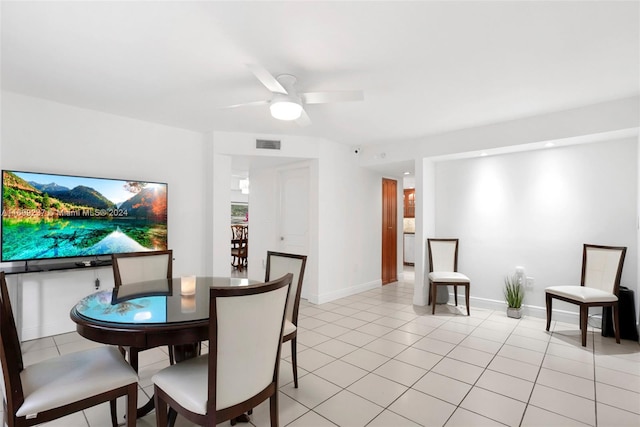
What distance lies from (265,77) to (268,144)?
2338mm

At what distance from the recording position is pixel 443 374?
2.55m

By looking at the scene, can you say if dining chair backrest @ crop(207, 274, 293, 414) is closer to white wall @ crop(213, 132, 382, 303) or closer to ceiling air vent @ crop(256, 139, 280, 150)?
white wall @ crop(213, 132, 382, 303)

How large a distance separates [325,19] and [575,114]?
10.4 ft

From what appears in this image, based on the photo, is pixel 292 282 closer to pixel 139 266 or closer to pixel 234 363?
pixel 234 363

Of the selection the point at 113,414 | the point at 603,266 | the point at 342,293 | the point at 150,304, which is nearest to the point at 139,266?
the point at 150,304

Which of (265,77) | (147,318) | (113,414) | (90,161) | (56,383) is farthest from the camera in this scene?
(90,161)

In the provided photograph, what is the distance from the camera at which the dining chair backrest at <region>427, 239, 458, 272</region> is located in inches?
180

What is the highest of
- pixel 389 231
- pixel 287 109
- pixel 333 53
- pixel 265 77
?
pixel 333 53

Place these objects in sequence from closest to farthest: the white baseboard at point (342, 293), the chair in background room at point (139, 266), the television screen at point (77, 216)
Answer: the chair in background room at point (139, 266) → the television screen at point (77, 216) → the white baseboard at point (342, 293)

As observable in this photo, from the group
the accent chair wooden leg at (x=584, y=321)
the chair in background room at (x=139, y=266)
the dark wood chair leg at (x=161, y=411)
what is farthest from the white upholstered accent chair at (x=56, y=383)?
the accent chair wooden leg at (x=584, y=321)

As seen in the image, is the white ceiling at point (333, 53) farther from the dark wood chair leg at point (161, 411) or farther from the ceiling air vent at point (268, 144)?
the dark wood chair leg at point (161, 411)

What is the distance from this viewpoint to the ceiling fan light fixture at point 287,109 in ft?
8.31

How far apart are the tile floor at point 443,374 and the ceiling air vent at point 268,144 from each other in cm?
243

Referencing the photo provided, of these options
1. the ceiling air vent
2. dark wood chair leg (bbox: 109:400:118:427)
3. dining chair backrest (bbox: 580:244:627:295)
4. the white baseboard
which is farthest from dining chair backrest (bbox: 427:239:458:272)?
dark wood chair leg (bbox: 109:400:118:427)
